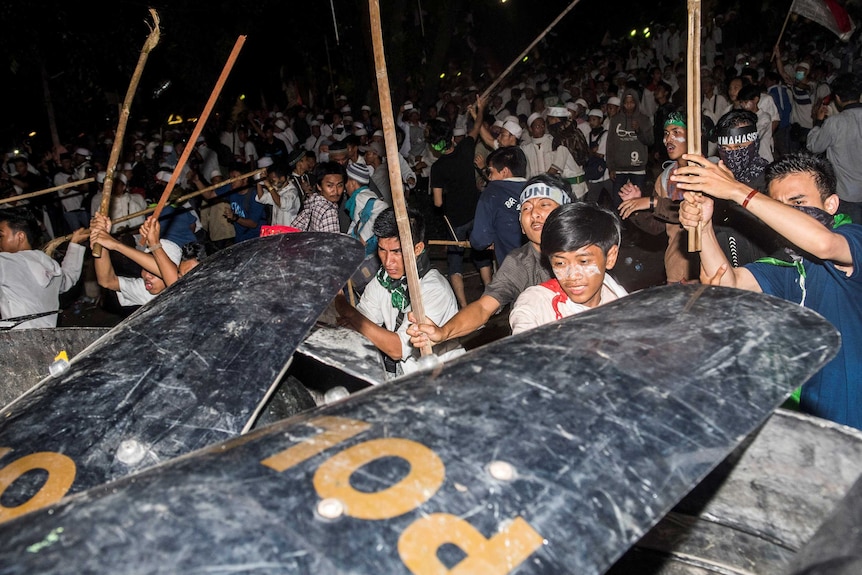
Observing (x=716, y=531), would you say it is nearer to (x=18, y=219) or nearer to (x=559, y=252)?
(x=559, y=252)

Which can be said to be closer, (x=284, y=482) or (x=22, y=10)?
(x=284, y=482)

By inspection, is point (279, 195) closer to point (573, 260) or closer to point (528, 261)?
point (528, 261)

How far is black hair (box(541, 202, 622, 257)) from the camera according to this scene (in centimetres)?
258

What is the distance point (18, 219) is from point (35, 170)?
10.1m

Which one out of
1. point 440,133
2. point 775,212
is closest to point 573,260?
point 775,212

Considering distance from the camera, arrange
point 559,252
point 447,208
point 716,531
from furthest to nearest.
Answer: point 447,208
point 559,252
point 716,531

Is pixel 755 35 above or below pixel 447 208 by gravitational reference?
above

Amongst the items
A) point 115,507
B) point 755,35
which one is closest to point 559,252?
point 115,507

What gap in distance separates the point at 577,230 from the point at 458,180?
4.87 meters

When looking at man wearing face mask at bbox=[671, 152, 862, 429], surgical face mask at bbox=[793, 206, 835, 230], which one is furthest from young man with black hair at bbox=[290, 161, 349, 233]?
surgical face mask at bbox=[793, 206, 835, 230]

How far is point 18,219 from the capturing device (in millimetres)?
4555

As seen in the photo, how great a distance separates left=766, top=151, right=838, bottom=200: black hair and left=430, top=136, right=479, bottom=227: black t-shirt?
15.8 ft

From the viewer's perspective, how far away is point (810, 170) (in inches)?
102

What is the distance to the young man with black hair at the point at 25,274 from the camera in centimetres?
432
